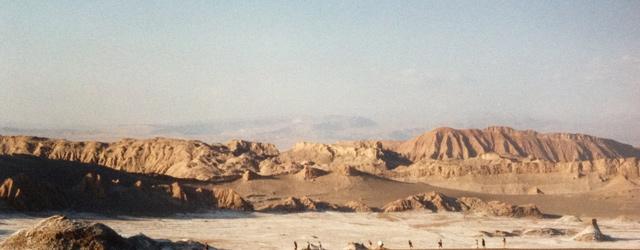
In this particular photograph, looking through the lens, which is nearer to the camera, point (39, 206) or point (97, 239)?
point (97, 239)

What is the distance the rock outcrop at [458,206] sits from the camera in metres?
69.1

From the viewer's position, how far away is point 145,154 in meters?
105

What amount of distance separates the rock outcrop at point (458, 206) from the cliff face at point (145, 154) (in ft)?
99.2

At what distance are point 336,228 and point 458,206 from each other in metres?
25.1

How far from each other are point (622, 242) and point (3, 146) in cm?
8328

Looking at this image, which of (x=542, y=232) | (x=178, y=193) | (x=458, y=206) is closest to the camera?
(x=542, y=232)

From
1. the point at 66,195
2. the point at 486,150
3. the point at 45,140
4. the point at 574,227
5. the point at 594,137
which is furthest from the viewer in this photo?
the point at 594,137

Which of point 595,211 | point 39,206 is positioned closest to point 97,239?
point 39,206

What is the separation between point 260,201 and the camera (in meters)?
73.2

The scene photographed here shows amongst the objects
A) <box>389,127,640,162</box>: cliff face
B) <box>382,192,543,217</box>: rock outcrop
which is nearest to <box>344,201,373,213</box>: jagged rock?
<box>382,192,543,217</box>: rock outcrop

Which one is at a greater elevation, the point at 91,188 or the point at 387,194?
the point at 91,188

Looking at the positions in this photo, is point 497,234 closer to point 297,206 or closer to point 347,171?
point 297,206

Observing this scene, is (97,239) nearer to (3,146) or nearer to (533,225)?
(533,225)

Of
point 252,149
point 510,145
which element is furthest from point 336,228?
point 510,145
